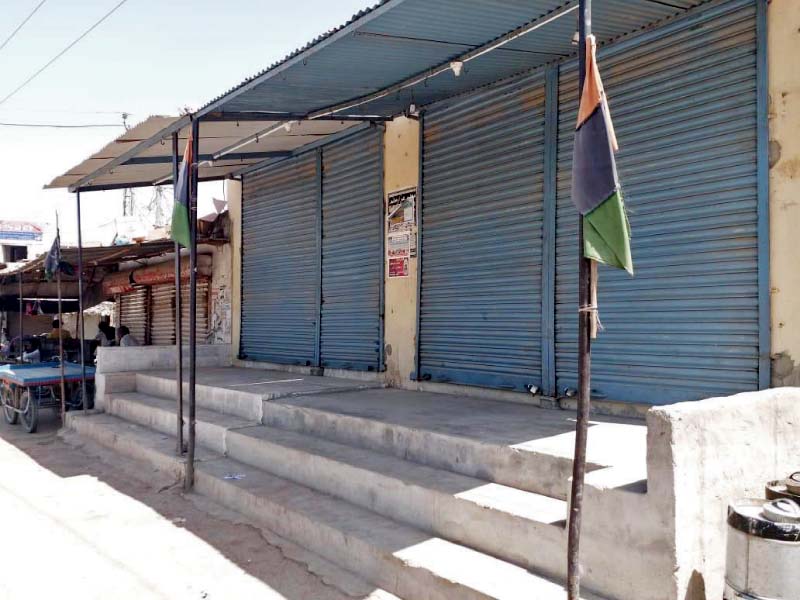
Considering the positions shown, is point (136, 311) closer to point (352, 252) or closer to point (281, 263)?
point (281, 263)

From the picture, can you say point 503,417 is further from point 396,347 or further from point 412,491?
point 396,347

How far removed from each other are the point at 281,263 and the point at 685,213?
6786mm

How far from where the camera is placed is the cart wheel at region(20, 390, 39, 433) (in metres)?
10.1

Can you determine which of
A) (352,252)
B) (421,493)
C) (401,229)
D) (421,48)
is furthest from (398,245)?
(421,493)

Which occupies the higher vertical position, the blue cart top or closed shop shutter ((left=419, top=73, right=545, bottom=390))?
closed shop shutter ((left=419, top=73, right=545, bottom=390))

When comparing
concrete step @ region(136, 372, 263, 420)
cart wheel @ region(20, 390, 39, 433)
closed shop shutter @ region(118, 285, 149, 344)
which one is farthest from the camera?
closed shop shutter @ region(118, 285, 149, 344)

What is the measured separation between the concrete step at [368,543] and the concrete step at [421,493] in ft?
0.25

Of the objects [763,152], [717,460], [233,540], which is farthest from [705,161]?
[233,540]

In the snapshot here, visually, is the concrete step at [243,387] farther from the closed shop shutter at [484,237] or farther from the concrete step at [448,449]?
the closed shop shutter at [484,237]

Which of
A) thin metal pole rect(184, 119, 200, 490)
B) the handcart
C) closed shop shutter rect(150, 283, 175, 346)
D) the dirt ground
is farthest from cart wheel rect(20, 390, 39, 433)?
thin metal pole rect(184, 119, 200, 490)

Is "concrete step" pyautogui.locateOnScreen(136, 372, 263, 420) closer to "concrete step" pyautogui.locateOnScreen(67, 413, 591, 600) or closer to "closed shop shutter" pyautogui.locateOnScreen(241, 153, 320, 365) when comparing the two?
"concrete step" pyautogui.locateOnScreen(67, 413, 591, 600)

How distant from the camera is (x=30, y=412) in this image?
33.6 ft

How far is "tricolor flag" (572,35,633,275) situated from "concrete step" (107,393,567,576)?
1.59 metres

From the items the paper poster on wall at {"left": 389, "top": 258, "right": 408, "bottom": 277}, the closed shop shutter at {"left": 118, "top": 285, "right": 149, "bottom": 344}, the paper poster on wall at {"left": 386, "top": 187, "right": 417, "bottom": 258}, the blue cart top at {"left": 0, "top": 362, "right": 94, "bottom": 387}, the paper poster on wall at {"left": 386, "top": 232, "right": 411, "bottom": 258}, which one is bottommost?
the blue cart top at {"left": 0, "top": 362, "right": 94, "bottom": 387}
